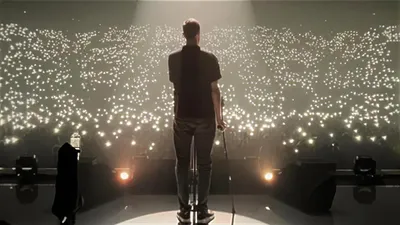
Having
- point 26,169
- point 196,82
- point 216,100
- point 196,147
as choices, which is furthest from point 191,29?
point 26,169

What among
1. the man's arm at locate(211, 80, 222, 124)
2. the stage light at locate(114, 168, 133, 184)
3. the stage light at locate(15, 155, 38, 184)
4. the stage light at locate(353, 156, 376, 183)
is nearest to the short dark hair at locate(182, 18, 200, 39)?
the man's arm at locate(211, 80, 222, 124)

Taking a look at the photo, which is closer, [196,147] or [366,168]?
[196,147]

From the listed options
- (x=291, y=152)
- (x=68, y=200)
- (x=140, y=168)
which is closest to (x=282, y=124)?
(x=291, y=152)

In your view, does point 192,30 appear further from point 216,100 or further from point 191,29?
point 216,100

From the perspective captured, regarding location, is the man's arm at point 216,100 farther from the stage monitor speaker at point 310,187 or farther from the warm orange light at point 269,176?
the warm orange light at point 269,176

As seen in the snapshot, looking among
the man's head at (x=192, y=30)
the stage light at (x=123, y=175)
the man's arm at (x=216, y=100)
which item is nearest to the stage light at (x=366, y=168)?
the stage light at (x=123, y=175)

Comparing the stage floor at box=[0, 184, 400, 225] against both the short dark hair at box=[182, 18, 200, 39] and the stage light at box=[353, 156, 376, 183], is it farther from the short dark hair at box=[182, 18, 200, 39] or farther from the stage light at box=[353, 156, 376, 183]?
the short dark hair at box=[182, 18, 200, 39]

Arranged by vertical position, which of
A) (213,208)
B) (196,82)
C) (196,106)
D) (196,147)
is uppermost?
(196,82)
